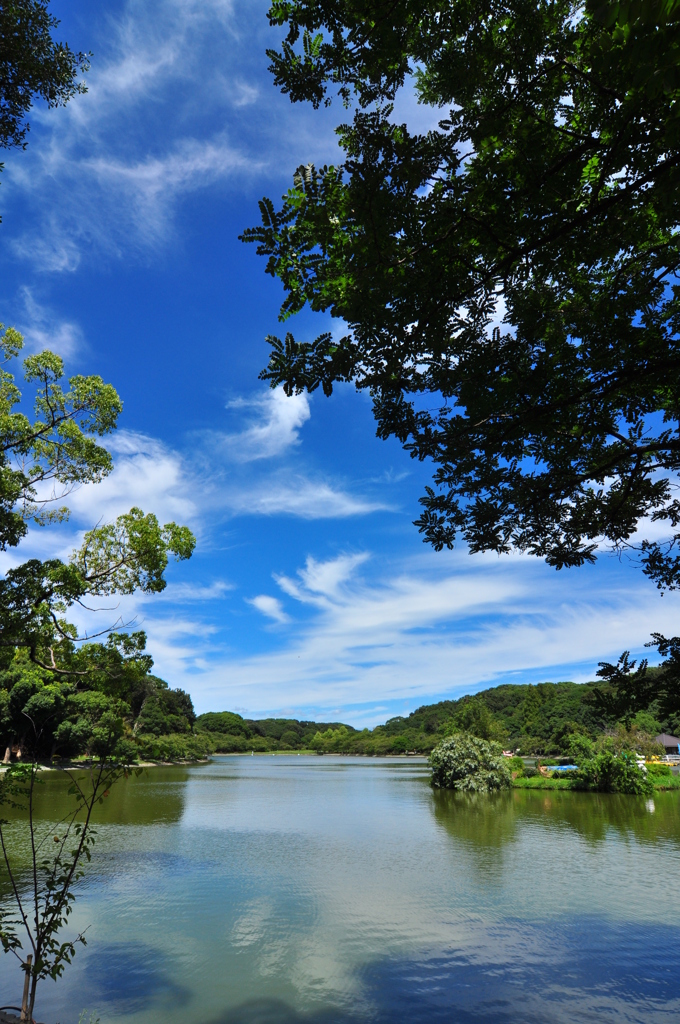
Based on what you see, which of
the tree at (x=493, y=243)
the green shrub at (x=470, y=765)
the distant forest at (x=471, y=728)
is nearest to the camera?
the tree at (x=493, y=243)

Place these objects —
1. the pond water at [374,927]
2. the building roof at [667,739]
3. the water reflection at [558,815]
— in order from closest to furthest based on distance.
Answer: the pond water at [374,927]
the water reflection at [558,815]
the building roof at [667,739]

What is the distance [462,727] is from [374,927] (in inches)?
1699

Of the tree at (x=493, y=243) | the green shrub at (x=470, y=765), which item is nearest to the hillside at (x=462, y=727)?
the green shrub at (x=470, y=765)

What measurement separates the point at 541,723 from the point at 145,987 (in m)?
76.4

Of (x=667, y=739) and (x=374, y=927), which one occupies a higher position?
(x=374, y=927)

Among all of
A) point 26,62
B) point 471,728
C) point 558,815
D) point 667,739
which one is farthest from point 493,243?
point 667,739

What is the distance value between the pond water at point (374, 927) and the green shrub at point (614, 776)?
437 inches

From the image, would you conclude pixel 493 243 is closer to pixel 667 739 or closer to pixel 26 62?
pixel 26 62

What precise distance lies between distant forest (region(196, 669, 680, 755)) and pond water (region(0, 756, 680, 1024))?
1706 cm

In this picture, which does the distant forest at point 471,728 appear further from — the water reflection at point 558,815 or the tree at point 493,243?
the tree at point 493,243

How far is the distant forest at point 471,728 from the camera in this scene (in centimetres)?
4928

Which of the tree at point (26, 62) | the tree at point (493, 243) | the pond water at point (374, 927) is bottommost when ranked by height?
the pond water at point (374, 927)

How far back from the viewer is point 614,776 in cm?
3011

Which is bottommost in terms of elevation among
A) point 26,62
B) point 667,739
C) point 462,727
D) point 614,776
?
point 667,739
